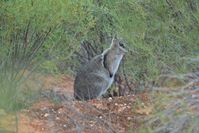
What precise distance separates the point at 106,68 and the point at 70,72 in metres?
2.09

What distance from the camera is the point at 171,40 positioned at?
10.7m

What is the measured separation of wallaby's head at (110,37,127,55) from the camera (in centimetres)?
1140

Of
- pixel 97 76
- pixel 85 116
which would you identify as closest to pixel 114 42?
pixel 97 76

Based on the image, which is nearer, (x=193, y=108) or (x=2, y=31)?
(x=193, y=108)

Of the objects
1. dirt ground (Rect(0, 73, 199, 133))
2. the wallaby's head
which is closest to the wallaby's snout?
the wallaby's head

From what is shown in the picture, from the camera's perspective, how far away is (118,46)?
11.4m

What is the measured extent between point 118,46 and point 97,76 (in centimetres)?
61

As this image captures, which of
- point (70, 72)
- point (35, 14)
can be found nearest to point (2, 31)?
point (35, 14)

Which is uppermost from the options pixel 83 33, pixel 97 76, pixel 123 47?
pixel 83 33

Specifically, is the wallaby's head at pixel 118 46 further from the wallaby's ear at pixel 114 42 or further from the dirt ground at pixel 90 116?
the dirt ground at pixel 90 116

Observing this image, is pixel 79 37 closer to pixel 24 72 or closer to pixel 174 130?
pixel 24 72

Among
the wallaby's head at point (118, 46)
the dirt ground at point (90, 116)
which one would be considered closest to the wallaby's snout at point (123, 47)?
the wallaby's head at point (118, 46)

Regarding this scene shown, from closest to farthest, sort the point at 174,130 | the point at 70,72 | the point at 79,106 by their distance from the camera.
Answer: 1. the point at 174,130
2. the point at 79,106
3. the point at 70,72

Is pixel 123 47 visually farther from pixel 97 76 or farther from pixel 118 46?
pixel 97 76
